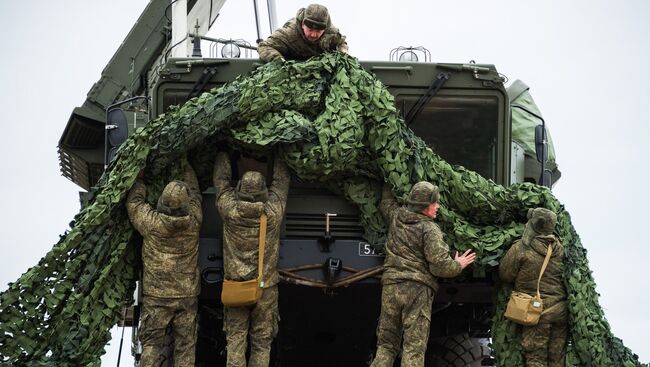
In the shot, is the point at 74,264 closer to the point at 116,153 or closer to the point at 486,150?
the point at 116,153

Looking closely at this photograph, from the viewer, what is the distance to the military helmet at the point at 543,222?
40.9ft

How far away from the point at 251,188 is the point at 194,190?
52cm

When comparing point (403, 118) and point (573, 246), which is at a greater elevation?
point (403, 118)

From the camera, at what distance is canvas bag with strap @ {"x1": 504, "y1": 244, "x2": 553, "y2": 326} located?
A: 1243 centimetres

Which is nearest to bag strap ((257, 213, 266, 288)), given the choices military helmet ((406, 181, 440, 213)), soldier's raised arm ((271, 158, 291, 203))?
soldier's raised arm ((271, 158, 291, 203))

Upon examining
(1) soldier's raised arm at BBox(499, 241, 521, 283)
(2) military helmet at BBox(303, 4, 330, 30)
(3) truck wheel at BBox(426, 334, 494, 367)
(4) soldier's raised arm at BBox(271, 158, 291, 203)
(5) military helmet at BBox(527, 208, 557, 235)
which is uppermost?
(2) military helmet at BBox(303, 4, 330, 30)

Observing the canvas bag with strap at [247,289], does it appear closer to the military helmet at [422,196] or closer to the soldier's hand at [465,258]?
the military helmet at [422,196]

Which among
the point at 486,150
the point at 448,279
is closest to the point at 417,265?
the point at 448,279

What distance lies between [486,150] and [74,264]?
11.3 feet

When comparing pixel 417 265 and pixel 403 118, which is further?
pixel 403 118

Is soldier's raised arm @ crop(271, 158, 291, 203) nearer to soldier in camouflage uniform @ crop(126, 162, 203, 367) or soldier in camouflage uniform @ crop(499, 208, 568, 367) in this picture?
soldier in camouflage uniform @ crop(126, 162, 203, 367)

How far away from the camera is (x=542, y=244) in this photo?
12508mm

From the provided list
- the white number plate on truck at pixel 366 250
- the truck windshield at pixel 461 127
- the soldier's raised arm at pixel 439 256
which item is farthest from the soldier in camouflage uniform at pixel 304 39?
the soldier's raised arm at pixel 439 256

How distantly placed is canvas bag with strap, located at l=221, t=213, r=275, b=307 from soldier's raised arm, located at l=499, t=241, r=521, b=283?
5.72ft
